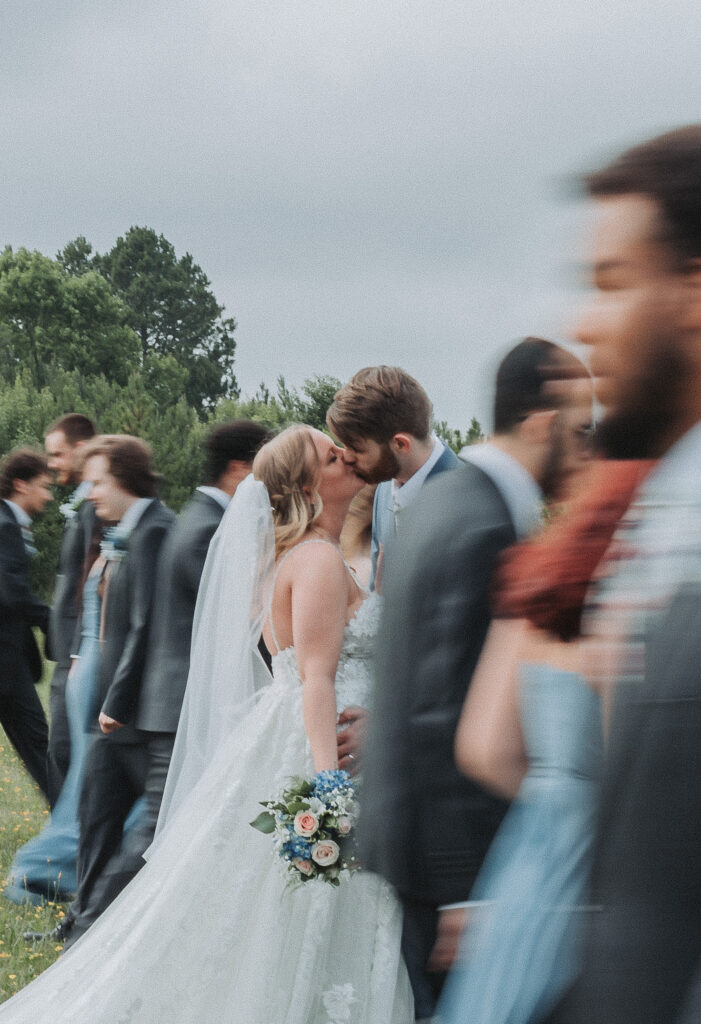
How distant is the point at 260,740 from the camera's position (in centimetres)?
351

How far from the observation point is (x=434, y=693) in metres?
2.12

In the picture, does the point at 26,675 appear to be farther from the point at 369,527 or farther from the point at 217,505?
the point at 369,527

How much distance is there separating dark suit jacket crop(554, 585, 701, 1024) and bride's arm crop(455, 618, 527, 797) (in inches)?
26.1

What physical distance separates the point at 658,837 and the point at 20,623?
6.09m

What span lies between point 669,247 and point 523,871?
863 mm

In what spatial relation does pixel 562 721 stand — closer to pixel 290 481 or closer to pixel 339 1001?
pixel 339 1001

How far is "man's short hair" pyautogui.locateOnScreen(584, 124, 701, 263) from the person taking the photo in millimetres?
1030

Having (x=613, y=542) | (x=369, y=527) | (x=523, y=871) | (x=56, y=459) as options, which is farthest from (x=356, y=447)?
(x=56, y=459)

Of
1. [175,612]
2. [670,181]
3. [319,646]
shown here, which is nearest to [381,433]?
[319,646]

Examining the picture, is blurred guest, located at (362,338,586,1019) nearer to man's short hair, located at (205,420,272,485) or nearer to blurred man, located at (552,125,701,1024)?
blurred man, located at (552,125,701,1024)

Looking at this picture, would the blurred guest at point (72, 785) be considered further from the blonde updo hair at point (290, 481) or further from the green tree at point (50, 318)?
the green tree at point (50, 318)

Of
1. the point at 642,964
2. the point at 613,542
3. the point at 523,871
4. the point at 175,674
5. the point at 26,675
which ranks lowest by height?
the point at 26,675

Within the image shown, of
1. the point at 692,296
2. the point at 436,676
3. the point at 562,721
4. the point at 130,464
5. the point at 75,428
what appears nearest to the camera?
the point at 692,296

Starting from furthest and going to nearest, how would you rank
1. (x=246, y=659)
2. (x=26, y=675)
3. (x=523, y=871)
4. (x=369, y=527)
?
(x=26, y=675)
(x=369, y=527)
(x=246, y=659)
(x=523, y=871)
